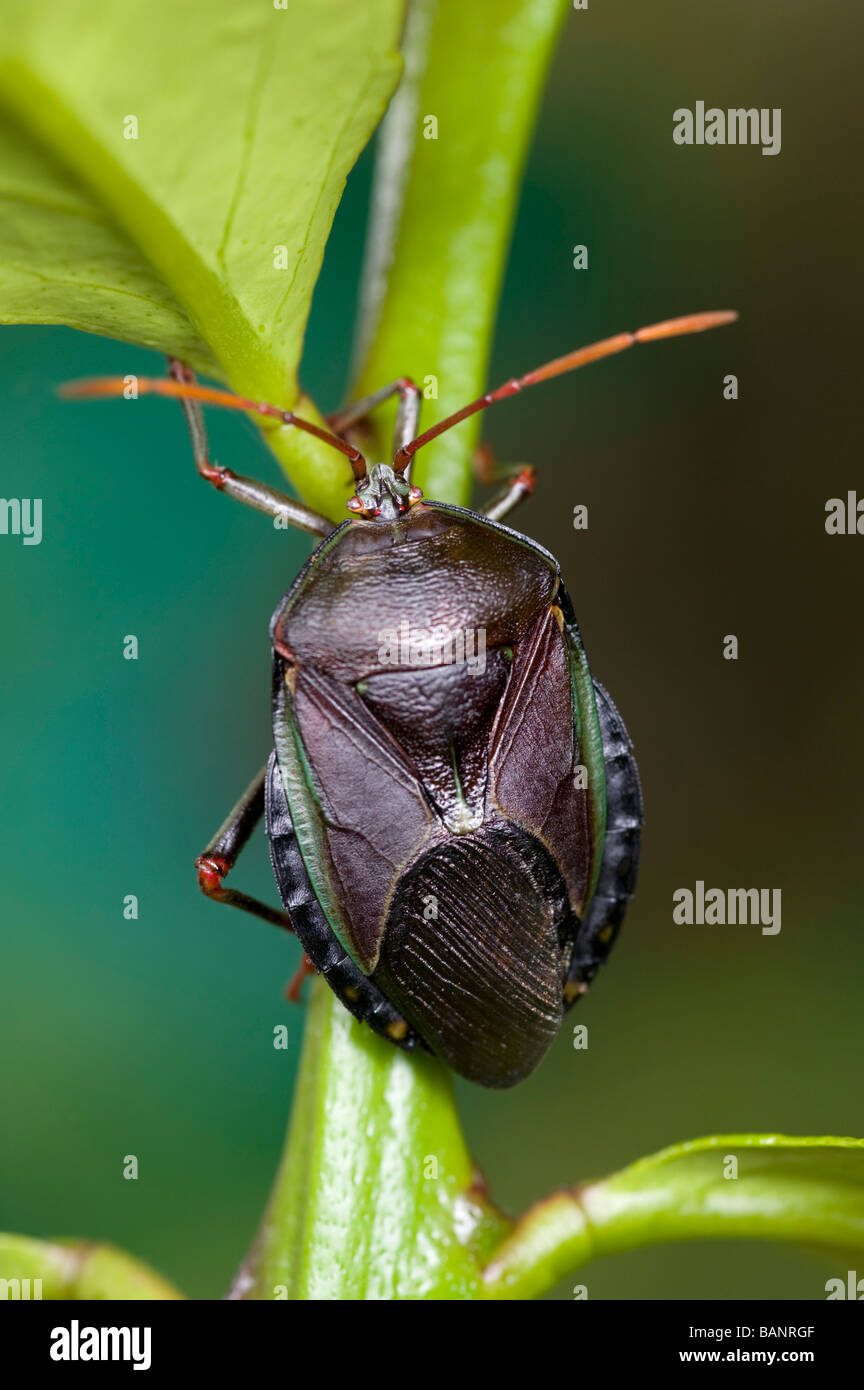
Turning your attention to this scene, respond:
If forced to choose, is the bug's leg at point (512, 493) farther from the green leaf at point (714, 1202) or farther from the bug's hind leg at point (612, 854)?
the green leaf at point (714, 1202)

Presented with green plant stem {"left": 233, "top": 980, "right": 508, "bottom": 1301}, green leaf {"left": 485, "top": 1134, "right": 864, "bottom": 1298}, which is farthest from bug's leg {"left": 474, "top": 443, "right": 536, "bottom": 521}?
green leaf {"left": 485, "top": 1134, "right": 864, "bottom": 1298}

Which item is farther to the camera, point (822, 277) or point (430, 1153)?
point (822, 277)

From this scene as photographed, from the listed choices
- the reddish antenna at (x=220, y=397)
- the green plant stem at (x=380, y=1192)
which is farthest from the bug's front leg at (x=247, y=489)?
the green plant stem at (x=380, y=1192)

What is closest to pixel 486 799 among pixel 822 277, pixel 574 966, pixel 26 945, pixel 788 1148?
pixel 574 966

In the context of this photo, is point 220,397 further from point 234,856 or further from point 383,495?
point 234,856

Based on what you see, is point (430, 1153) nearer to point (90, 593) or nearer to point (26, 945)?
point (26, 945)

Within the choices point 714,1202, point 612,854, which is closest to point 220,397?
point 612,854
